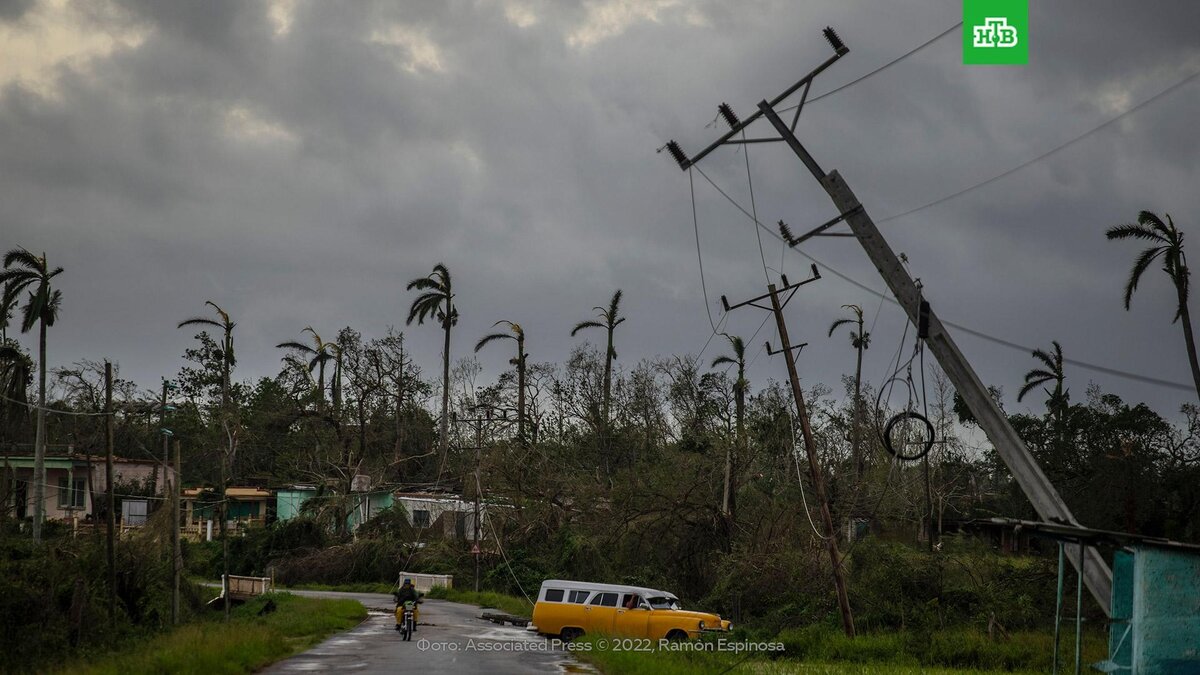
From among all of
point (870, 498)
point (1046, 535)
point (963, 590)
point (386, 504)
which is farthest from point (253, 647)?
point (386, 504)

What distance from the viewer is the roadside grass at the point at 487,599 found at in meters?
40.4

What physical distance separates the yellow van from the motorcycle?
13.5ft

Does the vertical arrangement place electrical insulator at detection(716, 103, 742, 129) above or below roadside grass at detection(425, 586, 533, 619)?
above

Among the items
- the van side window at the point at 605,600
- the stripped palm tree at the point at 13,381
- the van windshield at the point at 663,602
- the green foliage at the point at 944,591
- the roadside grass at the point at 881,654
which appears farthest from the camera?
the stripped palm tree at the point at 13,381

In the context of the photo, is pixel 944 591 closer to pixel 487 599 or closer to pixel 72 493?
pixel 487 599

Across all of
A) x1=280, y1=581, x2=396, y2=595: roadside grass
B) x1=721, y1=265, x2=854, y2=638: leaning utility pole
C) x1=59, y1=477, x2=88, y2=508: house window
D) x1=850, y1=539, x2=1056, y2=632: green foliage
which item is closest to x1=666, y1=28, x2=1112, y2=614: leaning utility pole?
x1=721, y1=265, x2=854, y2=638: leaning utility pole

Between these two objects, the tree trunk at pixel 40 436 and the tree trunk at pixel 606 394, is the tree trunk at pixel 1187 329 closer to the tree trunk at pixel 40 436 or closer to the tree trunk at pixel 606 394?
the tree trunk at pixel 606 394

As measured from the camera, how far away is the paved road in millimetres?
21094

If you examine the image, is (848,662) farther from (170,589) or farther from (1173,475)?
(170,589)

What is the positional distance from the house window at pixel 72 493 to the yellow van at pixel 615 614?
145 feet

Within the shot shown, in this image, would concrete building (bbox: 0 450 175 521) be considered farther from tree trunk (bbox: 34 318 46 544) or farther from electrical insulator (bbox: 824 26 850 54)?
electrical insulator (bbox: 824 26 850 54)

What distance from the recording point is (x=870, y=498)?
48.5 m

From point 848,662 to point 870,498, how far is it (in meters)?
23.3

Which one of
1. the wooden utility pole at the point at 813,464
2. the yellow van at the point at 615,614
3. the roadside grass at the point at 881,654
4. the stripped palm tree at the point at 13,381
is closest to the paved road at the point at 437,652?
the yellow van at the point at 615,614
